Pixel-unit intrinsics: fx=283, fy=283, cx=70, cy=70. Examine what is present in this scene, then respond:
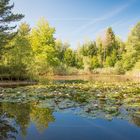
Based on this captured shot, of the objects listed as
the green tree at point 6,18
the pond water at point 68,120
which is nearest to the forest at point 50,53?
the green tree at point 6,18

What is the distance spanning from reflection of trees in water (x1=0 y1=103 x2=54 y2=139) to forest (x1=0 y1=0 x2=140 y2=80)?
14.9 meters

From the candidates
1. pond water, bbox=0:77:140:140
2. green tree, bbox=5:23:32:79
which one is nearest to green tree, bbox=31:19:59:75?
green tree, bbox=5:23:32:79

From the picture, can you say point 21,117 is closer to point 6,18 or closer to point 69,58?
point 6,18

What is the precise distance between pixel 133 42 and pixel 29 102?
35430mm

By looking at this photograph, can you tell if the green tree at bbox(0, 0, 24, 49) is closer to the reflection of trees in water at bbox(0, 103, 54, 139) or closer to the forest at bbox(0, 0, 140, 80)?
the forest at bbox(0, 0, 140, 80)

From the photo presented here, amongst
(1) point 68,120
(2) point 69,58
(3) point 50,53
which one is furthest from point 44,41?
(1) point 68,120

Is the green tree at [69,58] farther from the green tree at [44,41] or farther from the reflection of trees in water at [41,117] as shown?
the reflection of trees in water at [41,117]

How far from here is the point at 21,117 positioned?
→ 7.96 meters

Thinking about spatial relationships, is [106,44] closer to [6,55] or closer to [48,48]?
[48,48]

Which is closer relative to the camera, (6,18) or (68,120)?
(68,120)

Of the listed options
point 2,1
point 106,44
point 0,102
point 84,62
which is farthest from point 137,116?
point 106,44

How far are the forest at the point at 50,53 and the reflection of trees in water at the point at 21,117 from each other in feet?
48.8

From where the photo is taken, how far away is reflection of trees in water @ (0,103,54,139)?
638 centimetres

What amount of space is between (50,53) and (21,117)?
34.6 metres
